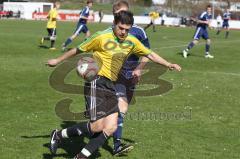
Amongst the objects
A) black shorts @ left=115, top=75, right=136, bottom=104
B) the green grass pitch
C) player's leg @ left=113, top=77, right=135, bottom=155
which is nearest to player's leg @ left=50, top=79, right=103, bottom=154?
the green grass pitch

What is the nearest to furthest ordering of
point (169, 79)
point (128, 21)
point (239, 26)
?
point (128, 21) → point (169, 79) → point (239, 26)

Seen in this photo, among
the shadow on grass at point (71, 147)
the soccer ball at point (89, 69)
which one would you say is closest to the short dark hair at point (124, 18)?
the soccer ball at point (89, 69)

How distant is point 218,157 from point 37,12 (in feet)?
248

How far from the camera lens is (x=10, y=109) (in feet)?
33.6

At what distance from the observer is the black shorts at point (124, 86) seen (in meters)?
7.72

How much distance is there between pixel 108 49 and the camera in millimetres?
6840

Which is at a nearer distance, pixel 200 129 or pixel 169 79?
pixel 200 129

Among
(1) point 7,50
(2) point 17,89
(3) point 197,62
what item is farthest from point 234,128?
(1) point 7,50

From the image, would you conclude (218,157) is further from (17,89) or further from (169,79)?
(169,79)

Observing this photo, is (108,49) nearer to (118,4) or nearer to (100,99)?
(100,99)

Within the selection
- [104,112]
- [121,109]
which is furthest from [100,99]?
[121,109]

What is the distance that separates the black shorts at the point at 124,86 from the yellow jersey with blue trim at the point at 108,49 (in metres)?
0.65

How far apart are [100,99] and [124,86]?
112 cm

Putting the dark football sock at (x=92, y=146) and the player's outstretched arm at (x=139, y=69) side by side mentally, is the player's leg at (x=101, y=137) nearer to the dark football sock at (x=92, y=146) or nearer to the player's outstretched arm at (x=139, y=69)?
the dark football sock at (x=92, y=146)
